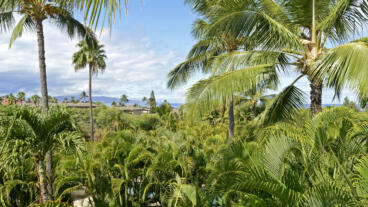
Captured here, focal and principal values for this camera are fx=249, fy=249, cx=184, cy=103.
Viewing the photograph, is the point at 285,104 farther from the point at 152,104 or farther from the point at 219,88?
the point at 152,104

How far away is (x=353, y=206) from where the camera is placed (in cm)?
262

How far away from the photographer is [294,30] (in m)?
6.37

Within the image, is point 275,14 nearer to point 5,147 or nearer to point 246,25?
point 246,25

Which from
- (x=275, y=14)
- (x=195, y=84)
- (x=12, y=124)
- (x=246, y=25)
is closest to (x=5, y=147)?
(x=12, y=124)

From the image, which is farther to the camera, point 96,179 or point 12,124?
point 96,179

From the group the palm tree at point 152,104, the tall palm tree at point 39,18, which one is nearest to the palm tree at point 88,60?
the tall palm tree at point 39,18

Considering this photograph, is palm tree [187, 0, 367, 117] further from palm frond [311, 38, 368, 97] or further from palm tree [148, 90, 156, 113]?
palm tree [148, 90, 156, 113]

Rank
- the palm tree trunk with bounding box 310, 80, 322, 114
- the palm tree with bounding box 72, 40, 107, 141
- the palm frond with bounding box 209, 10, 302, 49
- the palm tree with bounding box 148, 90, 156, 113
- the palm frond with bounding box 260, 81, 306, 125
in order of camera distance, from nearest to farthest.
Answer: the palm frond with bounding box 209, 10, 302, 49 < the palm tree trunk with bounding box 310, 80, 322, 114 < the palm frond with bounding box 260, 81, 306, 125 < the palm tree with bounding box 72, 40, 107, 141 < the palm tree with bounding box 148, 90, 156, 113

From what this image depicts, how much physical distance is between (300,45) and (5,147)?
5.97 metres

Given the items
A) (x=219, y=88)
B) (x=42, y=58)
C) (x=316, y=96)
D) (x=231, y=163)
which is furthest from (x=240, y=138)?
(x=42, y=58)

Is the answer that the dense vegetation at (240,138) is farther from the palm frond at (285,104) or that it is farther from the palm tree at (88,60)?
the palm tree at (88,60)

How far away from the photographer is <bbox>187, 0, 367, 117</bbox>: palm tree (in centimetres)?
532

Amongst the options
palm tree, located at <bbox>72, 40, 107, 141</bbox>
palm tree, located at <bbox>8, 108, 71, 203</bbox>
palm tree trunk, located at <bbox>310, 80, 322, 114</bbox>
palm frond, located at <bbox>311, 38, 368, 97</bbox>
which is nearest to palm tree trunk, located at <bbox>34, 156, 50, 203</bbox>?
palm tree, located at <bbox>8, 108, 71, 203</bbox>

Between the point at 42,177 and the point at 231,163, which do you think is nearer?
the point at 42,177
